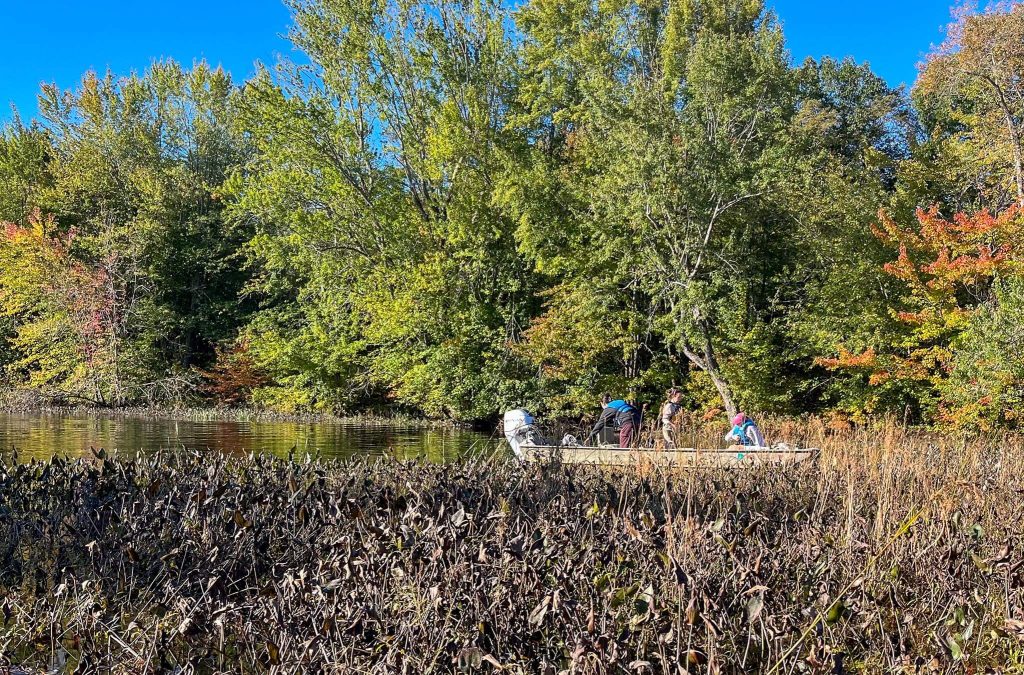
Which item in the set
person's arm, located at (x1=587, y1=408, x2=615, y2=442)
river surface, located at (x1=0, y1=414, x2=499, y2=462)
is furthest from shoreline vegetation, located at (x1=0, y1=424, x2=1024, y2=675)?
river surface, located at (x1=0, y1=414, x2=499, y2=462)

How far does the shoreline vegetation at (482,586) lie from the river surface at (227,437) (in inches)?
391

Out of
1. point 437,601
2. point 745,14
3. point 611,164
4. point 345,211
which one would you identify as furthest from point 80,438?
point 745,14

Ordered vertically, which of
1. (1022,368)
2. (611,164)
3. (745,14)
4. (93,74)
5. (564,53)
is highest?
(93,74)

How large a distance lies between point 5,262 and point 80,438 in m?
20.4

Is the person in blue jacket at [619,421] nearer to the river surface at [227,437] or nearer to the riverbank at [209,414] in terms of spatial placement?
the river surface at [227,437]

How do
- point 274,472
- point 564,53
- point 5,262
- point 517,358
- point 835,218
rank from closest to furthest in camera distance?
point 274,472
point 835,218
point 517,358
point 564,53
point 5,262

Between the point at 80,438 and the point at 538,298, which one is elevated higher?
the point at 538,298

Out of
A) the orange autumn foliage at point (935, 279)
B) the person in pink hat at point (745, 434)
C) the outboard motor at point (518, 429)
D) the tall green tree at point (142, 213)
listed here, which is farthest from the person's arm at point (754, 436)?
the tall green tree at point (142, 213)

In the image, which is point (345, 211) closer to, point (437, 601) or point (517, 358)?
point (517, 358)

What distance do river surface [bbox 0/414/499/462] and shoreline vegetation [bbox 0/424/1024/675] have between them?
9.92 meters

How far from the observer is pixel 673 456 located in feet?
26.8

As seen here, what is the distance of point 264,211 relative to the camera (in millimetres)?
29359

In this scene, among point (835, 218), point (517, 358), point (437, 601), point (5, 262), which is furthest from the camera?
point (5, 262)

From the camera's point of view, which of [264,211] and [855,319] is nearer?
[855,319]
